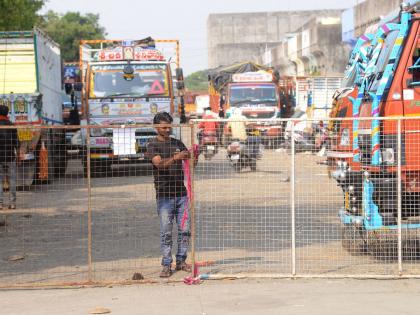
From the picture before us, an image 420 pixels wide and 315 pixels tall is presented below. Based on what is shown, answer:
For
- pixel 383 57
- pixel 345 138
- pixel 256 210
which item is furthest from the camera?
pixel 256 210

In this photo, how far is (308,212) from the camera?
1071cm

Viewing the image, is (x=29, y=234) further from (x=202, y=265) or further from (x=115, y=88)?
(x=115, y=88)

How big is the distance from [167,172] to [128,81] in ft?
41.2

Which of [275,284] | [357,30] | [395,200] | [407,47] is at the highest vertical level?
[357,30]

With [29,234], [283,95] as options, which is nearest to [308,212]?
[29,234]

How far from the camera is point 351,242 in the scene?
10.5m

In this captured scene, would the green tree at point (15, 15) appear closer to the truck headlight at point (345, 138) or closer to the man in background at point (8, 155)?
the man in background at point (8, 155)

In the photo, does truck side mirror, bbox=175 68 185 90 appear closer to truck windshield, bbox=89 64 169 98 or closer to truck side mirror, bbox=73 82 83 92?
truck windshield, bbox=89 64 169 98

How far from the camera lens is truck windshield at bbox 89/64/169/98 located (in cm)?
2164

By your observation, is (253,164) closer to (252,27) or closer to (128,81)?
(128,81)

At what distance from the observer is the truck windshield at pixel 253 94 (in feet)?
111

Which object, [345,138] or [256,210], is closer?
[345,138]

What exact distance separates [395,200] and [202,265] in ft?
7.74

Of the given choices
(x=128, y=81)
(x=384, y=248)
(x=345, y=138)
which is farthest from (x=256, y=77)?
(x=384, y=248)
